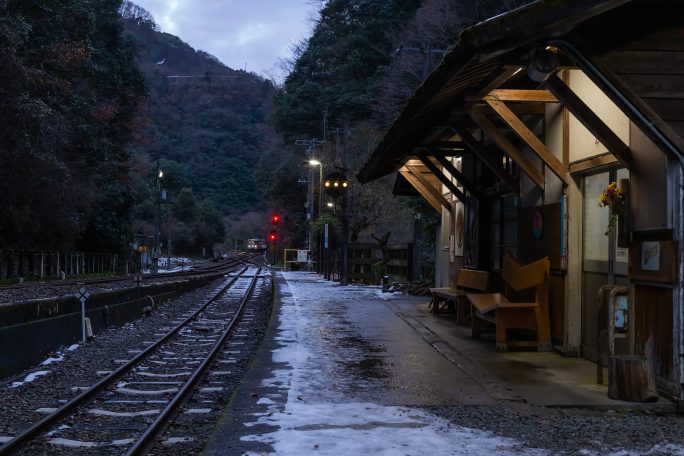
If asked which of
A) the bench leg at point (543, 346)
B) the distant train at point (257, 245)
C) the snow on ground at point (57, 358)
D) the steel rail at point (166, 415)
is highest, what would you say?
the distant train at point (257, 245)

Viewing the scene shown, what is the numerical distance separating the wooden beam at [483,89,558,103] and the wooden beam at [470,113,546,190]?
49 centimetres

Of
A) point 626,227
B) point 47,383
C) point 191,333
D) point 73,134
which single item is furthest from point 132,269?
point 626,227

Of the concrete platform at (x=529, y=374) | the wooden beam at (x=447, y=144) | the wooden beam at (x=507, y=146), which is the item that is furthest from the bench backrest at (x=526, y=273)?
the wooden beam at (x=447, y=144)

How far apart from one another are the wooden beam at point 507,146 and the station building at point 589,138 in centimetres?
2

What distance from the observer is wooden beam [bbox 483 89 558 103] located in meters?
9.31

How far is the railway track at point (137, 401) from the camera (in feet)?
19.4

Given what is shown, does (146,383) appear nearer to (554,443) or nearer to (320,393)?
(320,393)

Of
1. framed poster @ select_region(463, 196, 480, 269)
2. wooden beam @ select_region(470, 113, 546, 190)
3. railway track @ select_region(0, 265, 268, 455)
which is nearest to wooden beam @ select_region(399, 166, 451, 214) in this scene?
framed poster @ select_region(463, 196, 480, 269)

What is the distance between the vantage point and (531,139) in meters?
9.07

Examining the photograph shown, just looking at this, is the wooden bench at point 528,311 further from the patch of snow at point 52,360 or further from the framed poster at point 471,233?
the patch of snow at point 52,360

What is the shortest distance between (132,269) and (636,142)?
45.6m

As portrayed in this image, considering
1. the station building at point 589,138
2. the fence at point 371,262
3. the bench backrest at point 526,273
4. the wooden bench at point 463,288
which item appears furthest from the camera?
the fence at point 371,262

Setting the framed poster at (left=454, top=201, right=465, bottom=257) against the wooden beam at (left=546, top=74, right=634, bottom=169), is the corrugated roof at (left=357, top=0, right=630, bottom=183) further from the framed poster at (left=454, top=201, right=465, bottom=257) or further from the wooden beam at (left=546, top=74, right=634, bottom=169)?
the framed poster at (left=454, top=201, right=465, bottom=257)

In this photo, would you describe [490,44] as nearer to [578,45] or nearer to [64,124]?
[578,45]
